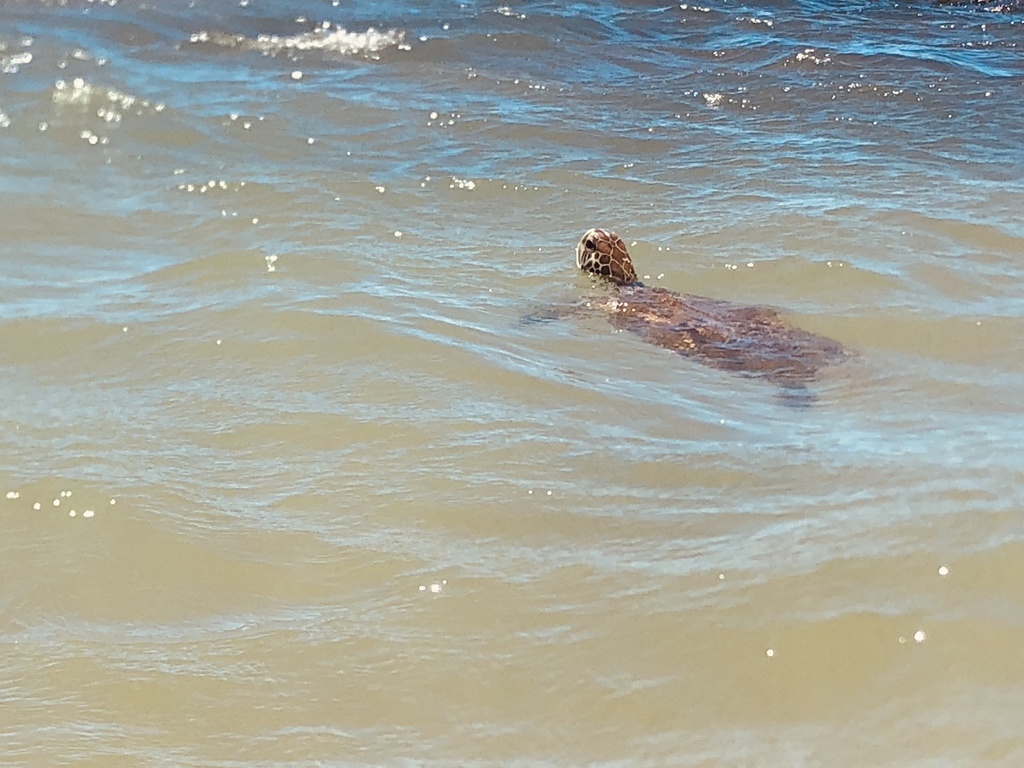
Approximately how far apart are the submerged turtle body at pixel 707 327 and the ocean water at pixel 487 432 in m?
0.13

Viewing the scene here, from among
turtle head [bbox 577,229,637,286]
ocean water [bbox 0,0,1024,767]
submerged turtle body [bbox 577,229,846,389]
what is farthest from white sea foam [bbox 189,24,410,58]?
submerged turtle body [bbox 577,229,846,389]

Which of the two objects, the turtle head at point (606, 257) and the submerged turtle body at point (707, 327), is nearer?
the submerged turtle body at point (707, 327)

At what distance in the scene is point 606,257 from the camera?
6336 mm

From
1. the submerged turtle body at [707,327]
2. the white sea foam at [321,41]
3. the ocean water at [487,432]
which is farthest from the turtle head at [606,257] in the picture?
the white sea foam at [321,41]

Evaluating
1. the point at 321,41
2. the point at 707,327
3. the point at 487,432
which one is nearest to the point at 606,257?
the point at 707,327

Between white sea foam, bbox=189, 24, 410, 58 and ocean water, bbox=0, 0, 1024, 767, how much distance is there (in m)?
0.70

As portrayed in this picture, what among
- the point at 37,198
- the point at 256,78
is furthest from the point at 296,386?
the point at 256,78

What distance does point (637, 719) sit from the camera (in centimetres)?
309

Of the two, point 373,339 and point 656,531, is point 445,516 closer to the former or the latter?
point 656,531

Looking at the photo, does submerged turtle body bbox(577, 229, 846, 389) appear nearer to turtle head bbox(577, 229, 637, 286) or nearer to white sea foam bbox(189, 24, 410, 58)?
turtle head bbox(577, 229, 637, 286)

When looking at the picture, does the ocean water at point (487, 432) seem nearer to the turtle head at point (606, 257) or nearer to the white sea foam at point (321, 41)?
the turtle head at point (606, 257)

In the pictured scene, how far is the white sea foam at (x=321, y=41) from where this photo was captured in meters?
10.0

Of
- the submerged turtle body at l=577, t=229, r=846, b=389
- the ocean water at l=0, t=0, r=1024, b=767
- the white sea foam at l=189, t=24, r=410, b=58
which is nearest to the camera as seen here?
the ocean water at l=0, t=0, r=1024, b=767

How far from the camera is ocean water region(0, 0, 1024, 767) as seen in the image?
317 cm
